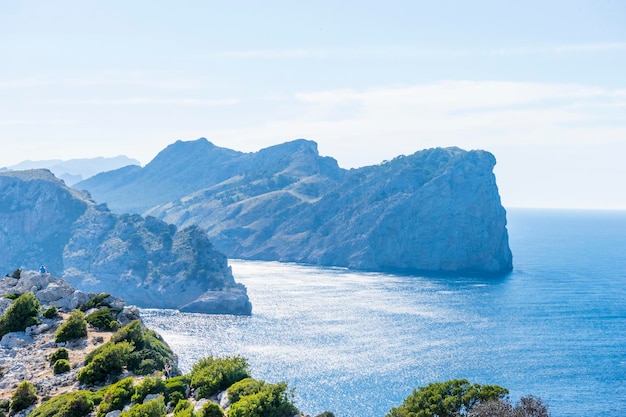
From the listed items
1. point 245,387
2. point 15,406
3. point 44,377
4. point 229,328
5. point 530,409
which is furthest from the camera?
point 229,328

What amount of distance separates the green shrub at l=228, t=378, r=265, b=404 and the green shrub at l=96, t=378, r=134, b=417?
7573mm

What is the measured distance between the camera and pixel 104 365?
157 feet

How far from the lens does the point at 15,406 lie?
4472cm

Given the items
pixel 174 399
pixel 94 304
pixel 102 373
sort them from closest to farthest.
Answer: pixel 174 399 < pixel 102 373 < pixel 94 304

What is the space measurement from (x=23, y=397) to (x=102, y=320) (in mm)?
16626

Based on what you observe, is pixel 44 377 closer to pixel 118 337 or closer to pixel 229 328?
pixel 118 337

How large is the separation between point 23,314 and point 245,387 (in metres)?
33.2

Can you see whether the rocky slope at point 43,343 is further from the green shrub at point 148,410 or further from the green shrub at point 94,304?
the green shrub at point 148,410

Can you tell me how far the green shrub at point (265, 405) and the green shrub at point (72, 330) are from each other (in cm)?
2606

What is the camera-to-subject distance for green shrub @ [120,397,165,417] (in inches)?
1444

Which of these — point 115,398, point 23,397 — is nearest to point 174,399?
point 115,398

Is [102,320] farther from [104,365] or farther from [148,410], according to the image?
[148,410]

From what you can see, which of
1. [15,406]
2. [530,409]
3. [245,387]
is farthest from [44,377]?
[530,409]

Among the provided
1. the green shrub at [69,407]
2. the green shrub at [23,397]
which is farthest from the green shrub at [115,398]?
the green shrub at [23,397]
